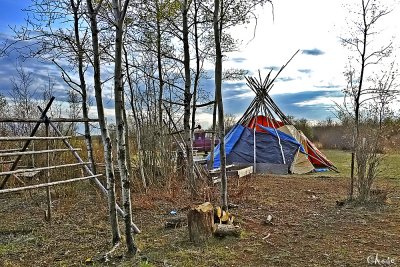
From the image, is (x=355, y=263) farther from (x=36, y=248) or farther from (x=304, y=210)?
(x=36, y=248)

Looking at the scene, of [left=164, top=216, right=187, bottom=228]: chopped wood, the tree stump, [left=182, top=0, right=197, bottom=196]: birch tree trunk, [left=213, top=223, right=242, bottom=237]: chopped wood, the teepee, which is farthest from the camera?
the teepee

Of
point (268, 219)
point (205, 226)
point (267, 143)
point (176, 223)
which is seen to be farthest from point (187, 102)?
point (267, 143)

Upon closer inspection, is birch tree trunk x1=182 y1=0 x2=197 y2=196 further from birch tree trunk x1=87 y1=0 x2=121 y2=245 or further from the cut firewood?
birch tree trunk x1=87 y1=0 x2=121 y2=245

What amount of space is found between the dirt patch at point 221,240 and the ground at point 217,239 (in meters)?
0.01

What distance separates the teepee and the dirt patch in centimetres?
478

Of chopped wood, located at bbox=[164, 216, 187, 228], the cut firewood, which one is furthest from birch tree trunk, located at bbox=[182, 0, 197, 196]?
the cut firewood

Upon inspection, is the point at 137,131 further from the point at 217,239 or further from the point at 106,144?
the point at 217,239

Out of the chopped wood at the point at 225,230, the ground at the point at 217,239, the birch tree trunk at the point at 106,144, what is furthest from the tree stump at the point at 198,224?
the birch tree trunk at the point at 106,144

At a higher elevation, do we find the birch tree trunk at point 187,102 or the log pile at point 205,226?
the birch tree trunk at point 187,102

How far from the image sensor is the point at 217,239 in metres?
4.53

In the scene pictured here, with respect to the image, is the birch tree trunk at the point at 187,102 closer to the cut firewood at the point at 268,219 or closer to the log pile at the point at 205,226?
the cut firewood at the point at 268,219

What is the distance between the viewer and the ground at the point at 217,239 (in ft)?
12.8

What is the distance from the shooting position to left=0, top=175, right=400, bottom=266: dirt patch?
3.92 metres

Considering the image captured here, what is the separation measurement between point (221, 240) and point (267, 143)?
8.68 m
